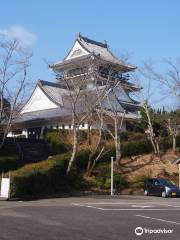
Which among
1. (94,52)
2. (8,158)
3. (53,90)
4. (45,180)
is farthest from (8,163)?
(94,52)

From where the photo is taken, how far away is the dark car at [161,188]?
31953mm

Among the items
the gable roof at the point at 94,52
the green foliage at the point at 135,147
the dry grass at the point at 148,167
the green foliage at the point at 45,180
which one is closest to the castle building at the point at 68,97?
the gable roof at the point at 94,52

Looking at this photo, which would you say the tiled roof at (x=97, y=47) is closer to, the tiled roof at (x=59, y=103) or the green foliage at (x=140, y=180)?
the tiled roof at (x=59, y=103)

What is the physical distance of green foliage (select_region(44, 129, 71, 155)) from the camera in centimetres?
4403

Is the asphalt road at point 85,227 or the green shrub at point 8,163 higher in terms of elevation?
the green shrub at point 8,163

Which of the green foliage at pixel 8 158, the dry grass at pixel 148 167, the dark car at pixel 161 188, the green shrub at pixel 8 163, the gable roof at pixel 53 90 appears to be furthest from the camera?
the gable roof at pixel 53 90

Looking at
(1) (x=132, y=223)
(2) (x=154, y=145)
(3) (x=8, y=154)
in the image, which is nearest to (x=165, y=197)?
(2) (x=154, y=145)

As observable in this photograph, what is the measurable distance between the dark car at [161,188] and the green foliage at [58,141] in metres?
11.4

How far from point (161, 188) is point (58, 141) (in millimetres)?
14862

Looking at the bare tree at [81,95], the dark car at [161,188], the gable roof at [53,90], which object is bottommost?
the dark car at [161,188]

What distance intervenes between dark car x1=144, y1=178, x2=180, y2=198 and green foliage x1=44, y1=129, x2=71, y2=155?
11.4 metres

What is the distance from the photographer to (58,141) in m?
44.7

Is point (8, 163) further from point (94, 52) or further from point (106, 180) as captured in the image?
point (94, 52)

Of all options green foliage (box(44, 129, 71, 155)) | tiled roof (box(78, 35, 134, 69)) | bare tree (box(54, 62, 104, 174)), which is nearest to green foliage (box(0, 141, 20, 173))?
green foliage (box(44, 129, 71, 155))
